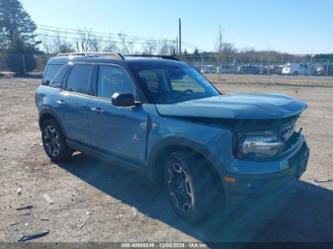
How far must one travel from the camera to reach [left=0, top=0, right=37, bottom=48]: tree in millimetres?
59906

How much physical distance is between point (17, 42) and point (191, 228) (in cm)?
4705

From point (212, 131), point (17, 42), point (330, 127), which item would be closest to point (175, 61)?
point (212, 131)

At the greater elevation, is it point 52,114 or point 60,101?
point 60,101

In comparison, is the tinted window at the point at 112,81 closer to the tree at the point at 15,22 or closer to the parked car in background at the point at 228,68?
the parked car in background at the point at 228,68

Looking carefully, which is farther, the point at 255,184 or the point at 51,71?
the point at 51,71

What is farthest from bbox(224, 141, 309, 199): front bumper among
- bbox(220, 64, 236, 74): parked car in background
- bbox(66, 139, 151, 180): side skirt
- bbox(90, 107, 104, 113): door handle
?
bbox(220, 64, 236, 74): parked car in background

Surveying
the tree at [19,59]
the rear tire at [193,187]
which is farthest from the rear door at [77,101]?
the tree at [19,59]

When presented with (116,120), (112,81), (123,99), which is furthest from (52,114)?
(123,99)

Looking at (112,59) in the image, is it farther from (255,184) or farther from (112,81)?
(255,184)

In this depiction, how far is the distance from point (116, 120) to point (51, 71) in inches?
98.8

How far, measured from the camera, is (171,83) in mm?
4594

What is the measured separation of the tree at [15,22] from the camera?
197 feet

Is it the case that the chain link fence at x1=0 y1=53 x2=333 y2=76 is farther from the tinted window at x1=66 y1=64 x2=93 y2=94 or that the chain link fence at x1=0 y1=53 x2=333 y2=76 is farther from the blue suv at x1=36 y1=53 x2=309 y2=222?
the blue suv at x1=36 y1=53 x2=309 y2=222

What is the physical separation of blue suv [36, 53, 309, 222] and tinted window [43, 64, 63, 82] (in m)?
0.25
